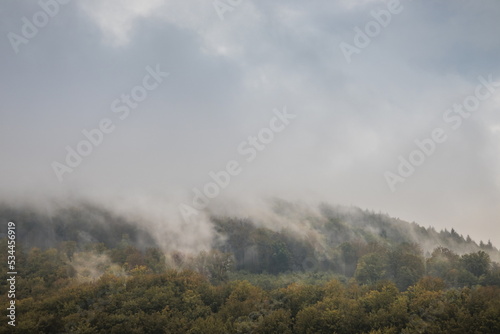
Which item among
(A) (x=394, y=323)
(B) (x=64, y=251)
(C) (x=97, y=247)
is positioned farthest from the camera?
(C) (x=97, y=247)

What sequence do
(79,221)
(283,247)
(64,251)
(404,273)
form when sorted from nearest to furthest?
1. (404,273)
2. (64,251)
3. (79,221)
4. (283,247)

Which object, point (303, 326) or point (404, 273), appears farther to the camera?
point (404, 273)

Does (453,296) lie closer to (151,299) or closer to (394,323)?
(394,323)

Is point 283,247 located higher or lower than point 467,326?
higher

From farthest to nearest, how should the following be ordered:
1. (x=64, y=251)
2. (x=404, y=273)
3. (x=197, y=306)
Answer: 1. (x=64, y=251)
2. (x=404, y=273)
3. (x=197, y=306)

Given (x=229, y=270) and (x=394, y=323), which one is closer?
(x=394, y=323)

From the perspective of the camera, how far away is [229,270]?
541ft

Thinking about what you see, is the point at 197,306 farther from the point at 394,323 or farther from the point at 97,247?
the point at 97,247

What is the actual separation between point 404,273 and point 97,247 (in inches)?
5029

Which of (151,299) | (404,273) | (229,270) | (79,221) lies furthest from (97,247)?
(404,273)

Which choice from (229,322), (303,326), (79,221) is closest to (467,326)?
(303,326)

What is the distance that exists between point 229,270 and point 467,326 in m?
114

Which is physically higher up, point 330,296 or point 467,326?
point 330,296

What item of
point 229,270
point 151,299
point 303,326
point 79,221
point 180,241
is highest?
point 79,221
